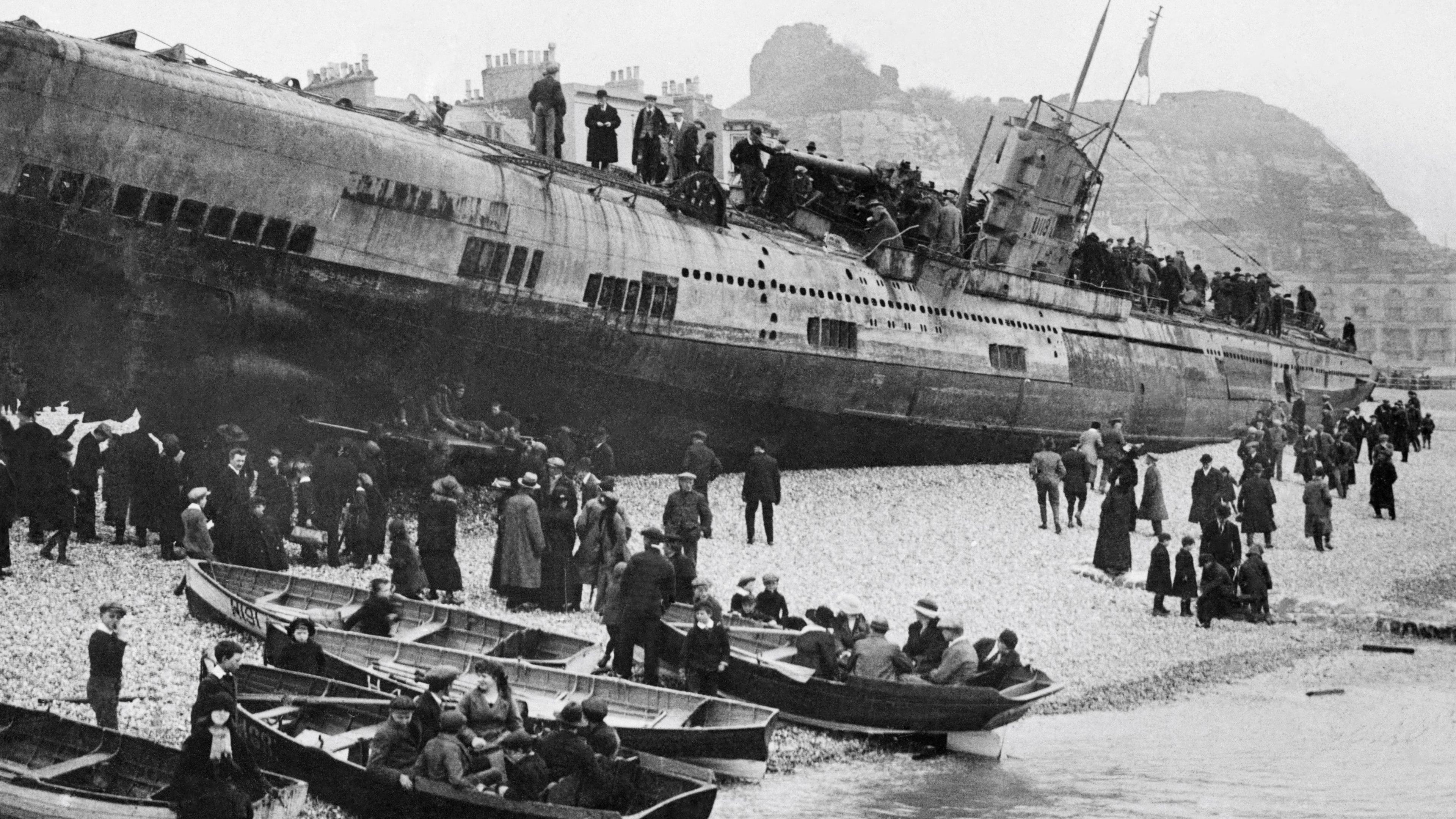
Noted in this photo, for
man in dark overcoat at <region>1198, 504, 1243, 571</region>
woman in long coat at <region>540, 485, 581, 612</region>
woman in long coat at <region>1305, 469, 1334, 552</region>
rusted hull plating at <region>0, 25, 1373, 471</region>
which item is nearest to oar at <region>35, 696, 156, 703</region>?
woman in long coat at <region>540, 485, 581, 612</region>

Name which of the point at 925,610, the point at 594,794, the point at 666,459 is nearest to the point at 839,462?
the point at 666,459

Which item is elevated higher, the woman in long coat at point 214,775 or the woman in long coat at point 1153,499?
the woman in long coat at point 1153,499

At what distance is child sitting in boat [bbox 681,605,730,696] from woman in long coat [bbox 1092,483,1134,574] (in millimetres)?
10154

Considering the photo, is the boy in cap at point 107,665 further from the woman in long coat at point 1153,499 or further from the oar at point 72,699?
the woman in long coat at point 1153,499

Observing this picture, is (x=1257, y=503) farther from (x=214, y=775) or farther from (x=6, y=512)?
(x=214, y=775)

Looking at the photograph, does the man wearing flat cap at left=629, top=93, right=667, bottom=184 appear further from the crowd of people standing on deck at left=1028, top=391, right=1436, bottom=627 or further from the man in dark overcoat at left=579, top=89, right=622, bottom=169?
the crowd of people standing on deck at left=1028, top=391, right=1436, bottom=627

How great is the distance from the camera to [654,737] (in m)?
12.5

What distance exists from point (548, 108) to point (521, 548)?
40.9 ft

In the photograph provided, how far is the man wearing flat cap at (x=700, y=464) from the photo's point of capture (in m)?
22.1

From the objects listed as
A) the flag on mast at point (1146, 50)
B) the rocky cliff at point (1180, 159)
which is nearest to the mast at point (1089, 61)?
the flag on mast at point (1146, 50)

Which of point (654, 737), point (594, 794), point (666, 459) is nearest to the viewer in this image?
point (594, 794)

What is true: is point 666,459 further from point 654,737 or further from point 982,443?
point 654,737

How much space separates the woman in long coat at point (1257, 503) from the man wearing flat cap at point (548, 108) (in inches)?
578

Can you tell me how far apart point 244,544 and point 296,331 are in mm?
4735
